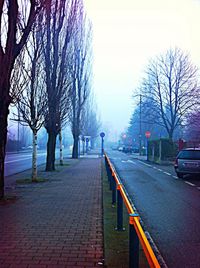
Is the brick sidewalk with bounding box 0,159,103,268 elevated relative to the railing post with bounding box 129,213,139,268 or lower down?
lower down

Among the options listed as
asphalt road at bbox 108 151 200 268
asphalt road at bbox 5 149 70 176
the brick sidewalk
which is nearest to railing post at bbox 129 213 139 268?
the brick sidewalk

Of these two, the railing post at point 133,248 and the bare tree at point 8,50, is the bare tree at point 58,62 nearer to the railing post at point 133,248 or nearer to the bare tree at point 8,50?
the bare tree at point 8,50

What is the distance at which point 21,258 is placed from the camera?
480 cm

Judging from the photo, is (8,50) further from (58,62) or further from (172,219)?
(58,62)

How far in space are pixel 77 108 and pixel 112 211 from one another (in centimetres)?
2596

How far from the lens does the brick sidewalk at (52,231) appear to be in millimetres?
4766

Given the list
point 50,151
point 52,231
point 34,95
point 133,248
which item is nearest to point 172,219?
point 52,231

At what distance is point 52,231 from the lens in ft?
20.6

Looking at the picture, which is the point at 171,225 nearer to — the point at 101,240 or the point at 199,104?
the point at 101,240

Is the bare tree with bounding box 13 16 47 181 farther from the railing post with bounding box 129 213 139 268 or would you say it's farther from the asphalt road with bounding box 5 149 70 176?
the railing post with bounding box 129 213 139 268

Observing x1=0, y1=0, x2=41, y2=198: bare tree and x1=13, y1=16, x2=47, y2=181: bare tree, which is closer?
x1=0, y1=0, x2=41, y2=198: bare tree

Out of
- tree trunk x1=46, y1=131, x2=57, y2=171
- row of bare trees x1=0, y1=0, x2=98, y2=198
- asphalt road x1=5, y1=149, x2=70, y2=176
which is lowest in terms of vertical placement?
asphalt road x1=5, y1=149, x2=70, y2=176

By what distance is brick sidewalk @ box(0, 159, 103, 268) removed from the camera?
4766mm

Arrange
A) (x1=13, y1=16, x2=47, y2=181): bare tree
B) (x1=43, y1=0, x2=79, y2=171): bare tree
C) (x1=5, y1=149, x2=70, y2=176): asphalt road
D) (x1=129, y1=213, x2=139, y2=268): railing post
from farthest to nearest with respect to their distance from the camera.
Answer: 1. (x1=5, y1=149, x2=70, y2=176): asphalt road
2. (x1=43, y1=0, x2=79, y2=171): bare tree
3. (x1=13, y1=16, x2=47, y2=181): bare tree
4. (x1=129, y1=213, x2=139, y2=268): railing post
